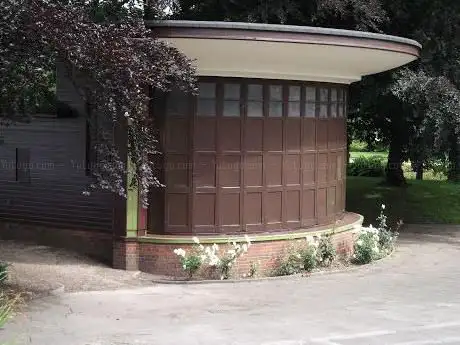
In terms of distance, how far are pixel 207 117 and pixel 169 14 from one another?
4.96m

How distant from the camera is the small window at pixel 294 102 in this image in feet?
37.1

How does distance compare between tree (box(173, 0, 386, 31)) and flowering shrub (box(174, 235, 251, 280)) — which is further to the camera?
tree (box(173, 0, 386, 31))

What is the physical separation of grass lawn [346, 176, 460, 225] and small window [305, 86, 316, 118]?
6.52 m

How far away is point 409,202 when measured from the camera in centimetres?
1948

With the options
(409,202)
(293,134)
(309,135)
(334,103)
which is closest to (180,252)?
(293,134)

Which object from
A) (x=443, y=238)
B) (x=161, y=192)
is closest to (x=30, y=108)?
(x=161, y=192)

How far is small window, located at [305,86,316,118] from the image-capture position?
11.6 m

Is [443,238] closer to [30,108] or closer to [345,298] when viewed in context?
[345,298]

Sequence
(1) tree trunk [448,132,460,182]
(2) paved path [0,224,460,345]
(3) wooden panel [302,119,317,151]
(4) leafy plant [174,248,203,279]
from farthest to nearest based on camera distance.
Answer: (1) tree trunk [448,132,460,182] < (3) wooden panel [302,119,317,151] < (4) leafy plant [174,248,203,279] < (2) paved path [0,224,460,345]

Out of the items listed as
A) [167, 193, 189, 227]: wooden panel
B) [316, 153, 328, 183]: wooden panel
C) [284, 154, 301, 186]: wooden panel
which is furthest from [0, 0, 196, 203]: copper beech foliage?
[316, 153, 328, 183]: wooden panel

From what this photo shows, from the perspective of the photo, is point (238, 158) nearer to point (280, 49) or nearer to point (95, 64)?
point (280, 49)

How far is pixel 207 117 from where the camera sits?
1062cm

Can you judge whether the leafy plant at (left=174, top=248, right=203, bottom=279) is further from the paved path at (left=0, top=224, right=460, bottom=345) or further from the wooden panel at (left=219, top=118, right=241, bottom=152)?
the wooden panel at (left=219, top=118, right=241, bottom=152)

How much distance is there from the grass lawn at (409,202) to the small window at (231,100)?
7909 millimetres
